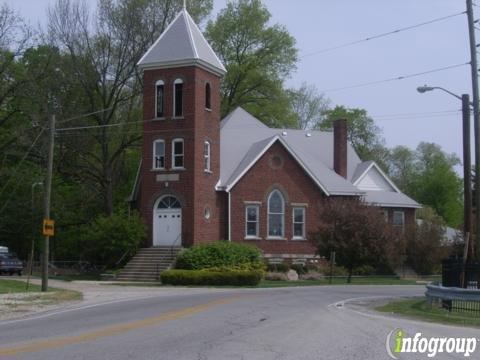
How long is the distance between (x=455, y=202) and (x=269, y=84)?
3708 cm

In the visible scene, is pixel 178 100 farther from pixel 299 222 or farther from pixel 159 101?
pixel 299 222

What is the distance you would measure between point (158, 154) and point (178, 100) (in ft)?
11.3

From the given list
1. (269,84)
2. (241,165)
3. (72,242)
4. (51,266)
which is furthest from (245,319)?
(269,84)

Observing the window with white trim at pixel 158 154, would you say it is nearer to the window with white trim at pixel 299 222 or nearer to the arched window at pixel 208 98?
the arched window at pixel 208 98

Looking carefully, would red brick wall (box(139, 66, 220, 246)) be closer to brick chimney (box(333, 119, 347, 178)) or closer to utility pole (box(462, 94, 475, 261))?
brick chimney (box(333, 119, 347, 178))

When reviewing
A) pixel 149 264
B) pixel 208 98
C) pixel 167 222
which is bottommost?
pixel 149 264

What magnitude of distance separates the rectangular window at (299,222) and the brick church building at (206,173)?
6 centimetres

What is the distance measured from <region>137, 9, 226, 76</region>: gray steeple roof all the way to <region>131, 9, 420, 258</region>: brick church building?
6cm

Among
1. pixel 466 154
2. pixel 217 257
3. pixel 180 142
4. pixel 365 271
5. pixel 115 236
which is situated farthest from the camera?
pixel 365 271

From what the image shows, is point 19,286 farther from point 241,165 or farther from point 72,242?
point 72,242

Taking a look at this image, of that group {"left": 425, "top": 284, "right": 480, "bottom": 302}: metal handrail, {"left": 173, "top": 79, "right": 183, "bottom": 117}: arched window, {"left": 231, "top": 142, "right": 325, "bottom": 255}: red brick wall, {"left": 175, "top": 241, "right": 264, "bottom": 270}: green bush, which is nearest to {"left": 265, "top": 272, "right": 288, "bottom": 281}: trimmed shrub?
{"left": 175, "top": 241, "right": 264, "bottom": 270}: green bush

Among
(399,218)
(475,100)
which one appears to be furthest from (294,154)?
(475,100)

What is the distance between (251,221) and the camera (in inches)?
1780

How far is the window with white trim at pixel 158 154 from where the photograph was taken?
43.3m
